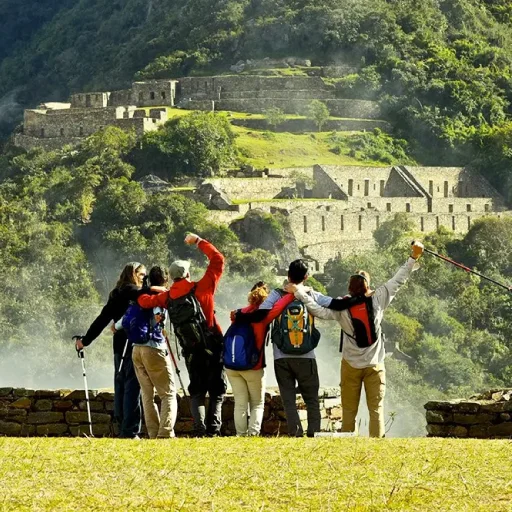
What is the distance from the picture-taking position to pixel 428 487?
17484mm

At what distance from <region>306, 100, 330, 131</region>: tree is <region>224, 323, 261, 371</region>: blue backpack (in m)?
72.9

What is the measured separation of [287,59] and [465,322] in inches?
1197

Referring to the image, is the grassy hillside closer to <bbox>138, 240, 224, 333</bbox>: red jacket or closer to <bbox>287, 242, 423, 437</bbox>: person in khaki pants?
<bbox>287, 242, 423, 437</bbox>: person in khaki pants

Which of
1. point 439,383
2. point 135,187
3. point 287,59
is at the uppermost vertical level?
point 287,59

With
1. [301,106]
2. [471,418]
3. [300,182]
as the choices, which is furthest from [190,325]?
[301,106]

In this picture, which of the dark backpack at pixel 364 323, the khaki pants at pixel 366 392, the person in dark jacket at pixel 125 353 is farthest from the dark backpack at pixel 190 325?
the dark backpack at pixel 364 323

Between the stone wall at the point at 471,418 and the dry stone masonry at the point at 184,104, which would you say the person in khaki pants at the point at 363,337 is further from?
the dry stone masonry at the point at 184,104

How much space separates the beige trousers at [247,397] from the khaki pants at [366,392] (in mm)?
929

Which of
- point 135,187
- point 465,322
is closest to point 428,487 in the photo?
point 465,322

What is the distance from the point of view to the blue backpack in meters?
21.9

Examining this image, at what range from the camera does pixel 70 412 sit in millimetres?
23469

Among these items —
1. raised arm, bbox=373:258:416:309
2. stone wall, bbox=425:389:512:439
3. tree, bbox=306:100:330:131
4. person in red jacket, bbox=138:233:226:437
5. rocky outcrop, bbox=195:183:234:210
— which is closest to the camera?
raised arm, bbox=373:258:416:309

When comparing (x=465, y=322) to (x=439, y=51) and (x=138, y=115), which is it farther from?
(x=439, y=51)

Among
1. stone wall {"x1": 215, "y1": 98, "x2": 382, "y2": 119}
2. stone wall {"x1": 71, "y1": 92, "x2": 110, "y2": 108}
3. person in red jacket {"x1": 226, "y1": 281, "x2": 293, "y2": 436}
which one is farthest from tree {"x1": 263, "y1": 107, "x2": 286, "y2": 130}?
person in red jacket {"x1": 226, "y1": 281, "x2": 293, "y2": 436}
